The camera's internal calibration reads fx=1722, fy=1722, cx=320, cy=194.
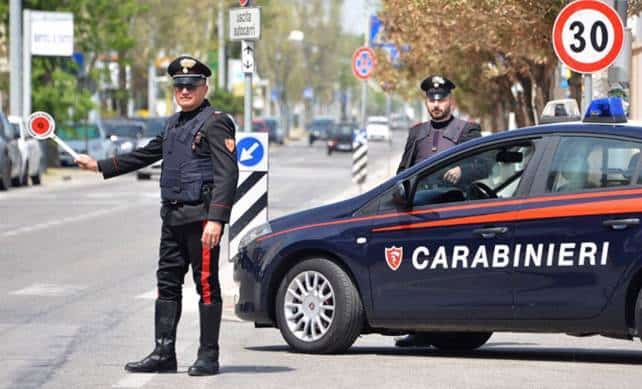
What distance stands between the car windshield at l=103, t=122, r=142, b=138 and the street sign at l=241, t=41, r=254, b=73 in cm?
3785

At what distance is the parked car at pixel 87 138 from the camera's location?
49219mm

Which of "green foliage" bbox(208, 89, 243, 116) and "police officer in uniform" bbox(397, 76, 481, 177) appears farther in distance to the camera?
"green foliage" bbox(208, 89, 243, 116)

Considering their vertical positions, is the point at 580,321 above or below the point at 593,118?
below

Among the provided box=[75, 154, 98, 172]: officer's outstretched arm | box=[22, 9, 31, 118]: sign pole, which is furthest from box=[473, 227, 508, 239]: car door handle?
box=[22, 9, 31, 118]: sign pole

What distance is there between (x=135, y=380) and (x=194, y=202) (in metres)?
1.06

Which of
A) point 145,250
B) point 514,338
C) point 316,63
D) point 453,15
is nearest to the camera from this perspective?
point 514,338

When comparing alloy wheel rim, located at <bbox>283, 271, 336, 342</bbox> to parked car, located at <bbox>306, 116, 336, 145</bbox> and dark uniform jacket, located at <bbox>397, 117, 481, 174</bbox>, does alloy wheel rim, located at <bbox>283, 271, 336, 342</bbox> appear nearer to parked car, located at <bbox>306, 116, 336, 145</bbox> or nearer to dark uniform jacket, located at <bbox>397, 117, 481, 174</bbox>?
dark uniform jacket, located at <bbox>397, 117, 481, 174</bbox>

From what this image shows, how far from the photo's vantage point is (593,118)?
10.6 metres

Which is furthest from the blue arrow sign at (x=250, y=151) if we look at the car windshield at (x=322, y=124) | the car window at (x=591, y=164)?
the car windshield at (x=322, y=124)

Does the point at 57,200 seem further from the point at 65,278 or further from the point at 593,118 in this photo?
the point at 593,118

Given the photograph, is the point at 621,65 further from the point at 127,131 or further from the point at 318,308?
the point at 127,131

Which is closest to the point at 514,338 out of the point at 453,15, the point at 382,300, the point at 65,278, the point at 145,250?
the point at 382,300

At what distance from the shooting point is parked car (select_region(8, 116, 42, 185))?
124 feet

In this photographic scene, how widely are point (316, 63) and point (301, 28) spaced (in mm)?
8407
